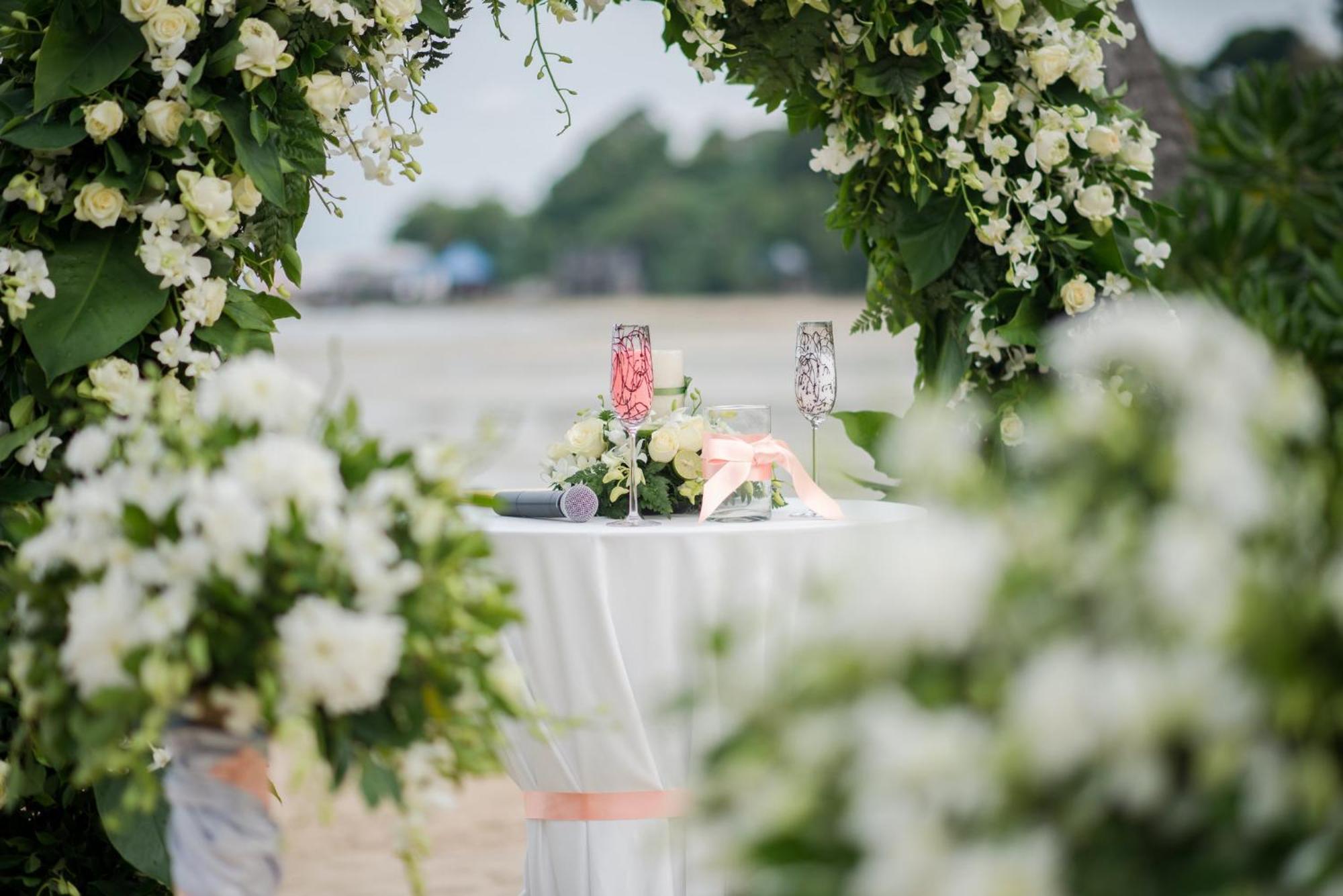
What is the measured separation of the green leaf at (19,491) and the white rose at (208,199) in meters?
0.50

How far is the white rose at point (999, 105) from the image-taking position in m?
2.82

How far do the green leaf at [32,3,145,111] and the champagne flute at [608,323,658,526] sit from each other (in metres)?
0.92

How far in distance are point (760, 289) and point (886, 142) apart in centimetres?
1576

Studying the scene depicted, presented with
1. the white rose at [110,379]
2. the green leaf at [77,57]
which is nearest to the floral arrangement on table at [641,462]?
the white rose at [110,379]

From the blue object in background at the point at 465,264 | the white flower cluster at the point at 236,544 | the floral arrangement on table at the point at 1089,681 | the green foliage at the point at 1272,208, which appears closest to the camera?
the floral arrangement on table at the point at 1089,681

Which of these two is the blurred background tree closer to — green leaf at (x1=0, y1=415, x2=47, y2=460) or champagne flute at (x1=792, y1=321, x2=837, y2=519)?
champagne flute at (x1=792, y1=321, x2=837, y2=519)

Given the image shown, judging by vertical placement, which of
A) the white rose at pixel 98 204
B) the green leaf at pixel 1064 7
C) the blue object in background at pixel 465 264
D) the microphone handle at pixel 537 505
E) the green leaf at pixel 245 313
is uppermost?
the blue object in background at pixel 465 264

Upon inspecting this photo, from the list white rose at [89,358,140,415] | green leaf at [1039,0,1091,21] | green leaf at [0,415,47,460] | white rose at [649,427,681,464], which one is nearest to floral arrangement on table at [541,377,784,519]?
white rose at [649,427,681,464]

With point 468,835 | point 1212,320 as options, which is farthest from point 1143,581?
point 468,835

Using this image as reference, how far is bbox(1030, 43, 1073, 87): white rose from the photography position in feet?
9.32

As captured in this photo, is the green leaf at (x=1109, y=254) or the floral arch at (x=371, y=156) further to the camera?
the green leaf at (x=1109, y=254)

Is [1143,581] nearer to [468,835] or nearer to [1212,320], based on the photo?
[1212,320]

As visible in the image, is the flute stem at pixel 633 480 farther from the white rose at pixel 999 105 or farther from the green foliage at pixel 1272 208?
the green foliage at pixel 1272 208

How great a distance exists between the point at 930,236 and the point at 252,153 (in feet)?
4.70
